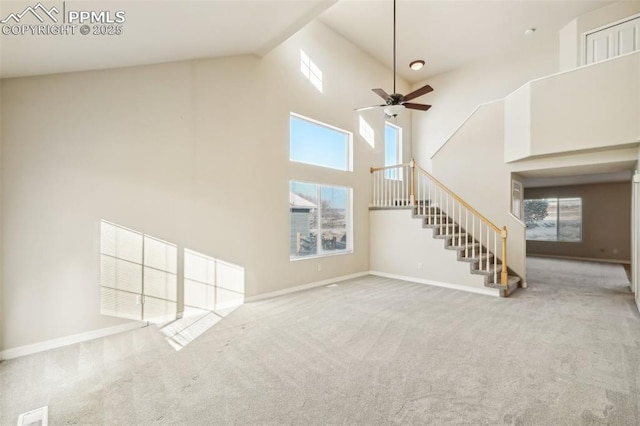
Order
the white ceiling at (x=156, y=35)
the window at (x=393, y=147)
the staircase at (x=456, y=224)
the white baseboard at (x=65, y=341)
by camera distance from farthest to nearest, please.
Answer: the window at (x=393, y=147), the staircase at (x=456, y=224), the white baseboard at (x=65, y=341), the white ceiling at (x=156, y=35)

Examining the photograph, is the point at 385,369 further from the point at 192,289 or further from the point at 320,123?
the point at 320,123

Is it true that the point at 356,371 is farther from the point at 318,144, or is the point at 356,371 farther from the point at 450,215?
the point at 450,215

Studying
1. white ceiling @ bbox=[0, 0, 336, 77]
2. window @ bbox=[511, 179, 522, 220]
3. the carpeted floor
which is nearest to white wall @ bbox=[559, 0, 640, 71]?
window @ bbox=[511, 179, 522, 220]

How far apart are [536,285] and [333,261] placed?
164 inches

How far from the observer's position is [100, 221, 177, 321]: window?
3301mm

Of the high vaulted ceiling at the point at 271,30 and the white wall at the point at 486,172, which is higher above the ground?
the high vaulted ceiling at the point at 271,30

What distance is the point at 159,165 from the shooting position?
364 centimetres

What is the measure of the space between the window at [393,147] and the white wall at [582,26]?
384 cm

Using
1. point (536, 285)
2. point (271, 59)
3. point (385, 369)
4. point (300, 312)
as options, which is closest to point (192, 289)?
point (300, 312)

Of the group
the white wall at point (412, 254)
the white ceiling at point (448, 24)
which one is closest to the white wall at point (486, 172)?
the white wall at point (412, 254)

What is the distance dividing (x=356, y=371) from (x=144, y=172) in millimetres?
3456

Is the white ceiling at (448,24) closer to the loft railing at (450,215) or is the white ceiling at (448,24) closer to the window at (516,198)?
the loft railing at (450,215)

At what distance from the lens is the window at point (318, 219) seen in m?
5.34

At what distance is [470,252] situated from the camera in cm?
552
